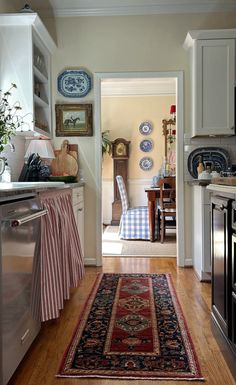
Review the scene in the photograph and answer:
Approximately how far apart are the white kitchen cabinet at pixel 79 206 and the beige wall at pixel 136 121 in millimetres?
3468

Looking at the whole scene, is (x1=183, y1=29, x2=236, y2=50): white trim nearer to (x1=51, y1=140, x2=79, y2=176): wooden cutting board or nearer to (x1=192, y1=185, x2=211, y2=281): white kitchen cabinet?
(x1=192, y1=185, x2=211, y2=281): white kitchen cabinet

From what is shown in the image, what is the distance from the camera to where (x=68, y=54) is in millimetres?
3998

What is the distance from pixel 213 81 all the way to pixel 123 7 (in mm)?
1281

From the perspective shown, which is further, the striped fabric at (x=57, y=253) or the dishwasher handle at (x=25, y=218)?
the striped fabric at (x=57, y=253)

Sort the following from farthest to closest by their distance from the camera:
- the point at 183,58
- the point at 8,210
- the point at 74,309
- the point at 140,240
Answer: the point at 140,240
the point at 183,58
the point at 74,309
the point at 8,210

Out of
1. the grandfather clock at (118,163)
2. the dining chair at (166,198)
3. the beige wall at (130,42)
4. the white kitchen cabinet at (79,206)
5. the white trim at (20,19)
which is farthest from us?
the grandfather clock at (118,163)

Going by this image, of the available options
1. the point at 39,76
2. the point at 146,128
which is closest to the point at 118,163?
the point at 146,128

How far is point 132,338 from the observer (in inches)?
86.4

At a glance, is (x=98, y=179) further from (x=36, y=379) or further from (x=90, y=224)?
(x=36, y=379)

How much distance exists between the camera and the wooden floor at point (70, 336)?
5.71 ft

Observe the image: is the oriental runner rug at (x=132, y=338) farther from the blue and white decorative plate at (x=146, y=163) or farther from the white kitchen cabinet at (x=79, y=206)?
the blue and white decorative plate at (x=146, y=163)

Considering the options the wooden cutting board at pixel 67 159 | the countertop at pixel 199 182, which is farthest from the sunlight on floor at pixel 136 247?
the wooden cutting board at pixel 67 159

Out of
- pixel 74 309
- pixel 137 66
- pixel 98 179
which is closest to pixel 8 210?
pixel 74 309

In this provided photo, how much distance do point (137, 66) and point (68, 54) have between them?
30.6 inches
